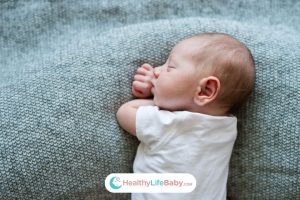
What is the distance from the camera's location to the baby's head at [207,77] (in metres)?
0.76

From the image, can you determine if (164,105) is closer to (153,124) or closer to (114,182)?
(153,124)

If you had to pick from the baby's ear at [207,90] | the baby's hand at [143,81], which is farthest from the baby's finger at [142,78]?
the baby's ear at [207,90]

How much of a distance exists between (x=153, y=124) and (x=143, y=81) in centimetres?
11

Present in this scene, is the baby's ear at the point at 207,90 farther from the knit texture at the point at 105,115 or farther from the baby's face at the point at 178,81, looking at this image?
the knit texture at the point at 105,115

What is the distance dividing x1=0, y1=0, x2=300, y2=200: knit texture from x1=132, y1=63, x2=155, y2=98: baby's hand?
0.02 m

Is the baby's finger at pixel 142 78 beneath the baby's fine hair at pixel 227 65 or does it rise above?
beneath

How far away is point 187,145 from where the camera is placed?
770mm

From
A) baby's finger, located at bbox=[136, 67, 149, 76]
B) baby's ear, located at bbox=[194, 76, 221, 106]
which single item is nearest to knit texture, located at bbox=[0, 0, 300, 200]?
baby's finger, located at bbox=[136, 67, 149, 76]

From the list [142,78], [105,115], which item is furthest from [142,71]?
[105,115]

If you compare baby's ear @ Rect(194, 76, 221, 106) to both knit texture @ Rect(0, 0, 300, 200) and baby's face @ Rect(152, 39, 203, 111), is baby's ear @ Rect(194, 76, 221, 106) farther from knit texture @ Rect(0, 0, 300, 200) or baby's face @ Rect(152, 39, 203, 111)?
knit texture @ Rect(0, 0, 300, 200)

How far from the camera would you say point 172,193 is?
776 millimetres

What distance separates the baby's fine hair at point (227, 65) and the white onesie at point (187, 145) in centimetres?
6

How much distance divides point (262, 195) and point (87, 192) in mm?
390

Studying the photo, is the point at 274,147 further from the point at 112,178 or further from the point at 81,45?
the point at 81,45
